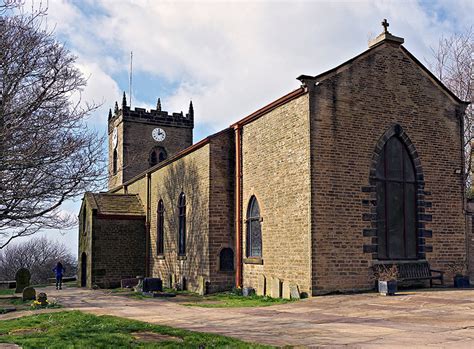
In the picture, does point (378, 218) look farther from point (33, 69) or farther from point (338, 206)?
point (33, 69)

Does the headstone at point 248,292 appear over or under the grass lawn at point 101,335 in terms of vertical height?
under

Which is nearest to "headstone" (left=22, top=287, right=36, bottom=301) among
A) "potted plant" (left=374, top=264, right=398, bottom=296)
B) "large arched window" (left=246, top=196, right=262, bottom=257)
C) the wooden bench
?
"large arched window" (left=246, top=196, right=262, bottom=257)

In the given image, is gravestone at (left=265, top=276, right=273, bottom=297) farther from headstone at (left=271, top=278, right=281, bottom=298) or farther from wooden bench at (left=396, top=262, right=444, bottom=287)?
wooden bench at (left=396, top=262, right=444, bottom=287)

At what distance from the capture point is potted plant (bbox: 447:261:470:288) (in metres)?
17.7

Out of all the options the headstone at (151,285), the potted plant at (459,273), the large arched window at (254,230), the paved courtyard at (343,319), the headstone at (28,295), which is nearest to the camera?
the paved courtyard at (343,319)

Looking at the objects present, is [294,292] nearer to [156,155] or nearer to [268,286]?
[268,286]

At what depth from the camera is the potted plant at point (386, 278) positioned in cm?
1531

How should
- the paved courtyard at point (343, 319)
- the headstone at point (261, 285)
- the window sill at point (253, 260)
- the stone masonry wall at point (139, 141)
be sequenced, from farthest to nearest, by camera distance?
the stone masonry wall at point (139, 141)
the window sill at point (253, 260)
the headstone at point (261, 285)
the paved courtyard at point (343, 319)

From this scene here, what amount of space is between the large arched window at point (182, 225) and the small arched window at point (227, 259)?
3491 millimetres

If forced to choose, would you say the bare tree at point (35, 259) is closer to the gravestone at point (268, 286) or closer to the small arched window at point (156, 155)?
the small arched window at point (156, 155)

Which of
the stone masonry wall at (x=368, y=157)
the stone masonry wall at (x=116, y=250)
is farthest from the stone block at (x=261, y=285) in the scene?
the stone masonry wall at (x=116, y=250)

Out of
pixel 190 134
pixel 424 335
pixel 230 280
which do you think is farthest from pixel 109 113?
pixel 424 335

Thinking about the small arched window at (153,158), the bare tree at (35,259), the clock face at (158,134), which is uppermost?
the clock face at (158,134)

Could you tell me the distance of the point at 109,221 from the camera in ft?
92.3
